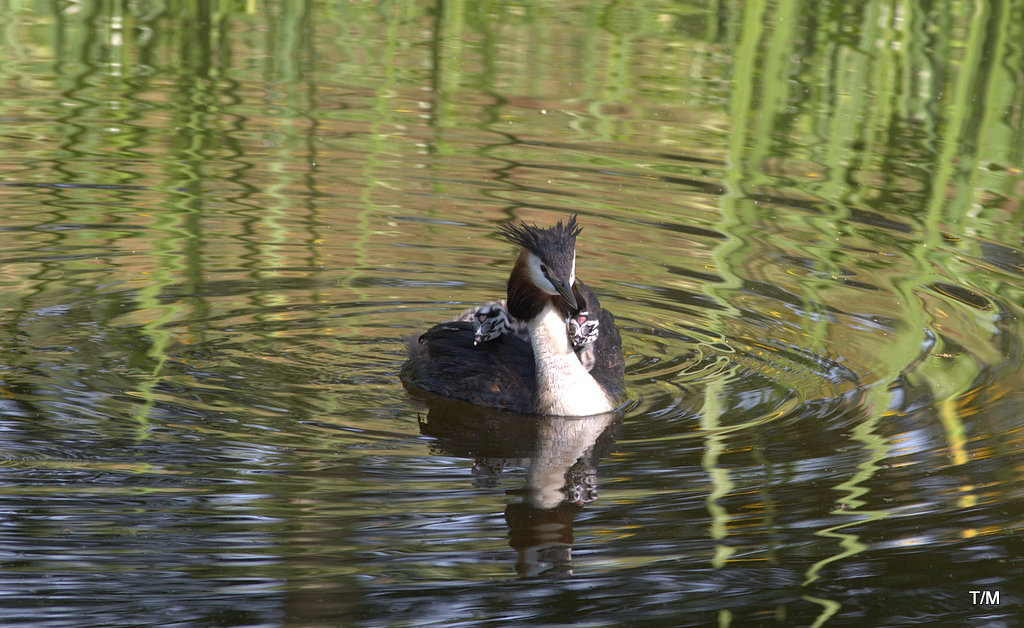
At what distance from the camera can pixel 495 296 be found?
8008 mm

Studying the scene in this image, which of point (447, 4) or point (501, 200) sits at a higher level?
point (447, 4)

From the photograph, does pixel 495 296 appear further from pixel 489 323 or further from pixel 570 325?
pixel 570 325

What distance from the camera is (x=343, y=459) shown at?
5535 mm

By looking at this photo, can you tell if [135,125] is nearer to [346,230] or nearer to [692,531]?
[346,230]

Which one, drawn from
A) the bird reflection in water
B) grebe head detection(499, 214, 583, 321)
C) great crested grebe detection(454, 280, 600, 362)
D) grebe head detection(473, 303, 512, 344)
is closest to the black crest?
grebe head detection(499, 214, 583, 321)

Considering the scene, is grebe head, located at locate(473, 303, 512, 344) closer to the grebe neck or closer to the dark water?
the grebe neck

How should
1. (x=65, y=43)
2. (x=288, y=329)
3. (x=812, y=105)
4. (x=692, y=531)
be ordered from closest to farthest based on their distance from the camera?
1. (x=692, y=531)
2. (x=288, y=329)
3. (x=812, y=105)
4. (x=65, y=43)

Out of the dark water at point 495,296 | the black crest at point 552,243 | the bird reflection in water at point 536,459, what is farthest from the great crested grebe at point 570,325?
the bird reflection in water at point 536,459

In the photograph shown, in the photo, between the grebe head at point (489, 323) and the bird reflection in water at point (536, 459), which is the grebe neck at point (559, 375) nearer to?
the bird reflection in water at point (536, 459)

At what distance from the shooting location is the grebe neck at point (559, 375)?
645 cm

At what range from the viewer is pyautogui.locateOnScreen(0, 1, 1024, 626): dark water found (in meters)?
4.55

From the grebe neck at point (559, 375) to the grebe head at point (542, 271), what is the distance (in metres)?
0.08

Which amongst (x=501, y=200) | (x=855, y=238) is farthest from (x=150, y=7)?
(x=855, y=238)

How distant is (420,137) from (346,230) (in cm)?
213
